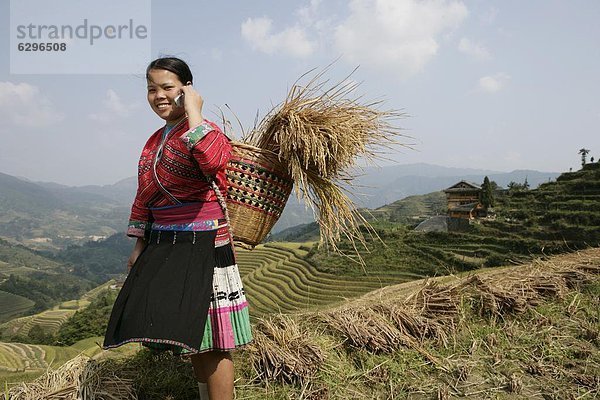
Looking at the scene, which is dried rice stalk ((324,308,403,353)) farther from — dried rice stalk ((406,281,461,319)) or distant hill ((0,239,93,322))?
distant hill ((0,239,93,322))

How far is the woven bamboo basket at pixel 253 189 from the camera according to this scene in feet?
5.58

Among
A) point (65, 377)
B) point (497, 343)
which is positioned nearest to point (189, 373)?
point (65, 377)

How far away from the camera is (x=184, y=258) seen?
5.03 ft

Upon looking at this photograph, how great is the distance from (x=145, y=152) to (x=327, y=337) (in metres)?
1.39

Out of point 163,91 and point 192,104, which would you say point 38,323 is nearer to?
point 163,91

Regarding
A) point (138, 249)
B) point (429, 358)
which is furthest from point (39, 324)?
point (429, 358)

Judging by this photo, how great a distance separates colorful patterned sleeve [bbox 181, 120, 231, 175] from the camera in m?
1.39

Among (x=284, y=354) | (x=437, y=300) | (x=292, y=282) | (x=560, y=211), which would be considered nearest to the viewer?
(x=284, y=354)

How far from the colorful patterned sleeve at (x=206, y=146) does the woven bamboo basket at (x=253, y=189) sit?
0.76ft

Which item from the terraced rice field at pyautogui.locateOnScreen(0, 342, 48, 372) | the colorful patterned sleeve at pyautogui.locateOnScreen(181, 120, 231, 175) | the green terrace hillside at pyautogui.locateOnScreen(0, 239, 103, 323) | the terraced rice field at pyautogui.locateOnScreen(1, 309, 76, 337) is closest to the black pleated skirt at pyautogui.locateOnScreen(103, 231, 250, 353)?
the colorful patterned sleeve at pyautogui.locateOnScreen(181, 120, 231, 175)

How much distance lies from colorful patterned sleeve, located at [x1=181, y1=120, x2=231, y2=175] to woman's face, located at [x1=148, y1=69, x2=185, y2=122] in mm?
224

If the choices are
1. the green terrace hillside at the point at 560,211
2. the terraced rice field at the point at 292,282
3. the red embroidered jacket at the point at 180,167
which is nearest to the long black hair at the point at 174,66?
the red embroidered jacket at the point at 180,167

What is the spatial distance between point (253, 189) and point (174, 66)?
58cm

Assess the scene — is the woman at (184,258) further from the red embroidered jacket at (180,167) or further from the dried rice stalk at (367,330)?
the dried rice stalk at (367,330)
